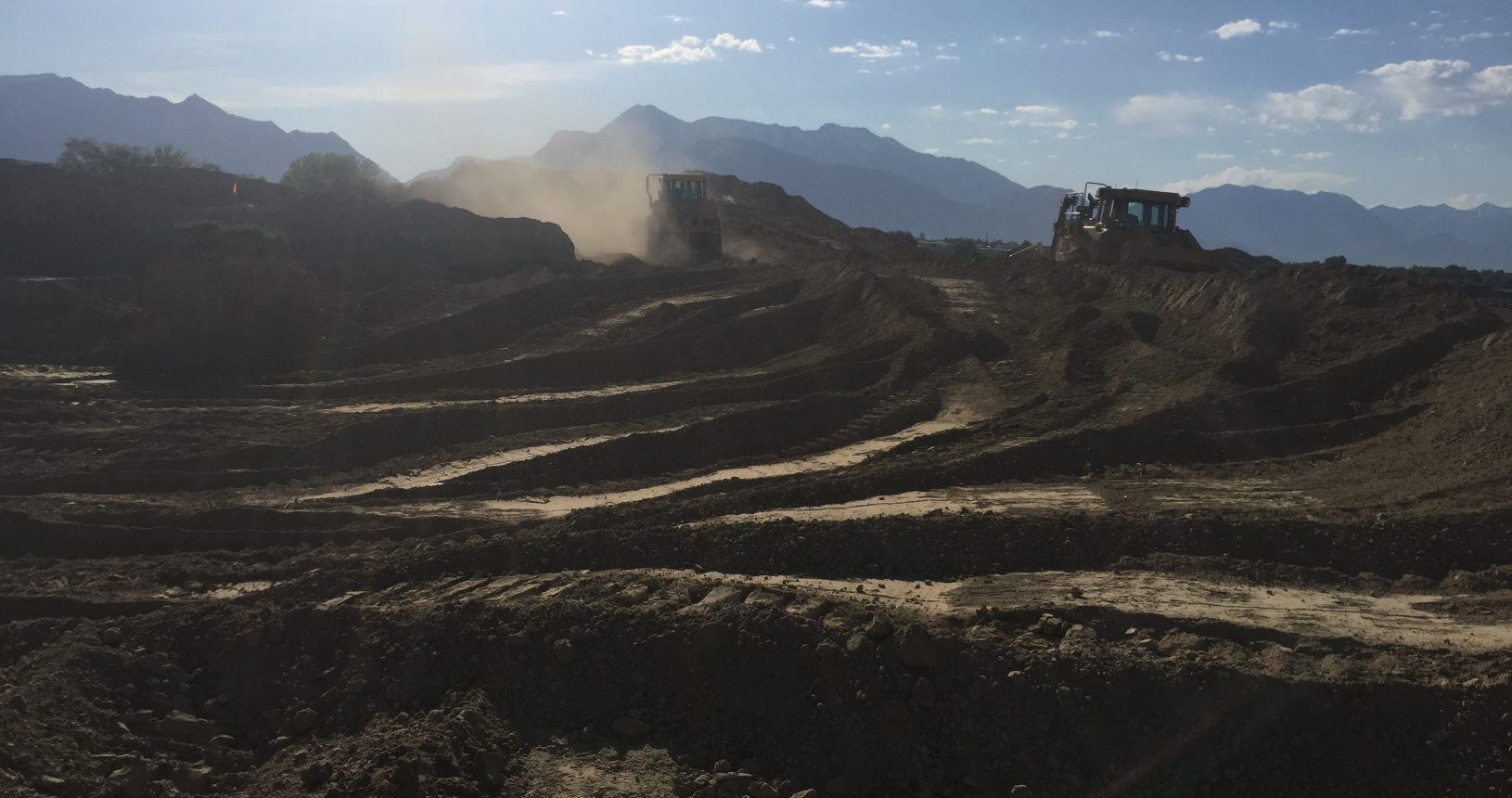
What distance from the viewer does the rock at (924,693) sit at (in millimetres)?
6117

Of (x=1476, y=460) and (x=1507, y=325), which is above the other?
(x=1507, y=325)

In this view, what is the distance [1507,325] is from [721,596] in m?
14.8

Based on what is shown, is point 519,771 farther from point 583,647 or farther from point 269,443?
point 269,443

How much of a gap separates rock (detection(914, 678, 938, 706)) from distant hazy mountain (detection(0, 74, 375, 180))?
370 feet

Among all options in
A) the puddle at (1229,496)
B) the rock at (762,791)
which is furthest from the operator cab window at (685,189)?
the rock at (762,791)

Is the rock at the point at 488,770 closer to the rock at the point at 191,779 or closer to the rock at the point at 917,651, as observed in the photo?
the rock at the point at 191,779

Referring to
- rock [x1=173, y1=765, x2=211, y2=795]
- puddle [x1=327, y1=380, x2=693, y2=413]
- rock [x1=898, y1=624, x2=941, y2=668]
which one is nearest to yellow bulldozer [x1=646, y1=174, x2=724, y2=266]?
puddle [x1=327, y1=380, x2=693, y2=413]

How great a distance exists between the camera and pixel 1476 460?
10789 mm

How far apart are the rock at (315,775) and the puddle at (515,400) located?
9.37m

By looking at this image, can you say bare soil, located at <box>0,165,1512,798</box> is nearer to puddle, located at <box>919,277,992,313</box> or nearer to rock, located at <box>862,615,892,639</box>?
rock, located at <box>862,615,892,639</box>

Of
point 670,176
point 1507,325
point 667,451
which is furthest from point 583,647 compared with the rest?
point 670,176

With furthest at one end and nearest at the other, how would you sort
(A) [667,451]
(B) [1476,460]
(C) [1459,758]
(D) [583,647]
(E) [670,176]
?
(E) [670,176]
(A) [667,451]
(B) [1476,460]
(D) [583,647]
(C) [1459,758]

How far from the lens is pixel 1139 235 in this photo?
24.2 m

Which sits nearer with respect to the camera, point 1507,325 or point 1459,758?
point 1459,758
